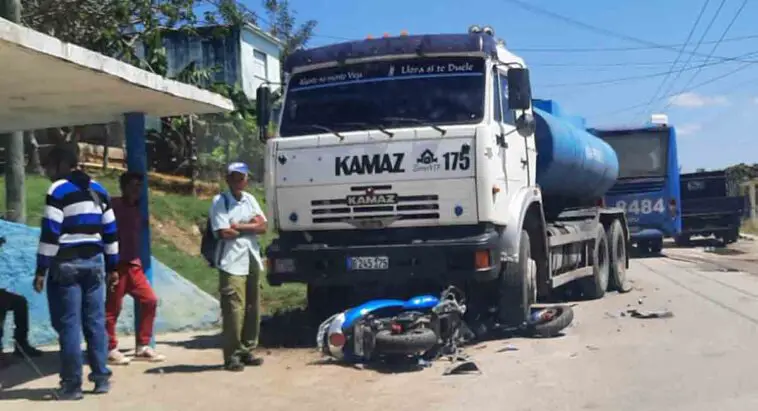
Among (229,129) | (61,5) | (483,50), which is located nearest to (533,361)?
(483,50)

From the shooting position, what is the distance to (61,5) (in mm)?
14648

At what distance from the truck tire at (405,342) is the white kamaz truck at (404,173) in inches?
34.4

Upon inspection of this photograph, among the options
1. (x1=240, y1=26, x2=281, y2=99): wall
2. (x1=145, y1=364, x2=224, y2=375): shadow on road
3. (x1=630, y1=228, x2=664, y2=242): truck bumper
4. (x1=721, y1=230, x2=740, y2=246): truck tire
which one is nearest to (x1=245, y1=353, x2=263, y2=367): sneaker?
(x1=145, y1=364, x2=224, y2=375): shadow on road

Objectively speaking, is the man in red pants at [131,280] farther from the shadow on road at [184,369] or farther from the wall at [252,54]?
the wall at [252,54]

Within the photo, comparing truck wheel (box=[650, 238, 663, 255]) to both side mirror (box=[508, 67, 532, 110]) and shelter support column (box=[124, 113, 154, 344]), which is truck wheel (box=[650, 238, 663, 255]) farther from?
shelter support column (box=[124, 113, 154, 344])

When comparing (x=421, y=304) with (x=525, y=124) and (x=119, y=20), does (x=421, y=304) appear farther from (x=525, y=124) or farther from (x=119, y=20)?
(x=119, y=20)

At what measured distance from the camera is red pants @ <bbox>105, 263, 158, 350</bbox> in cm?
820

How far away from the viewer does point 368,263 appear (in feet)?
28.8

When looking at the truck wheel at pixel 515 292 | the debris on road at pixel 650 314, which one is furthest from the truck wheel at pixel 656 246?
the truck wheel at pixel 515 292

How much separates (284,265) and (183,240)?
6998 mm

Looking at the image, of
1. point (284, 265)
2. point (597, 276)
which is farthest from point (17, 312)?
point (597, 276)

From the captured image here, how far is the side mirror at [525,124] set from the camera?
9812 millimetres

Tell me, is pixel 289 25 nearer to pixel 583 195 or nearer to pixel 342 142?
pixel 583 195

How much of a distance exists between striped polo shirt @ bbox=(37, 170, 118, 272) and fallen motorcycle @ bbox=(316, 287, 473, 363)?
224 cm
